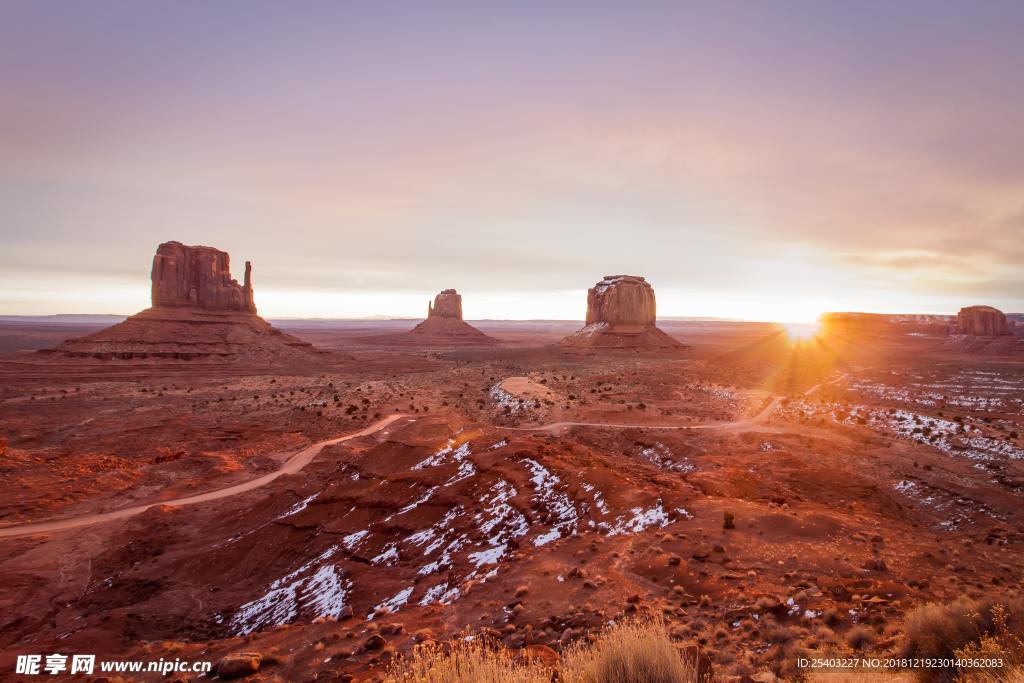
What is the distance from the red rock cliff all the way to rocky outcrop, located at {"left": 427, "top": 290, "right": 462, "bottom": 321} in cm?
6870

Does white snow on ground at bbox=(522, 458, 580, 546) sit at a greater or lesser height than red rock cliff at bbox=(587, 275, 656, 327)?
lesser

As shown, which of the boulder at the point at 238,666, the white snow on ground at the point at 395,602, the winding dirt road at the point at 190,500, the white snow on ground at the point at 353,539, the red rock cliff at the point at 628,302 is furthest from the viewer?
the red rock cliff at the point at 628,302

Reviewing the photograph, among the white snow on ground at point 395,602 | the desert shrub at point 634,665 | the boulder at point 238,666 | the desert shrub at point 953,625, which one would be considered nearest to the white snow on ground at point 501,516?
the white snow on ground at point 395,602

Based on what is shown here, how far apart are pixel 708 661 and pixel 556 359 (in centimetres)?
8045

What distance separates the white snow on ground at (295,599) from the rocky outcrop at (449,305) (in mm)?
155762

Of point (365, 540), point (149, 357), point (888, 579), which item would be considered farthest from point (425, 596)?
point (149, 357)

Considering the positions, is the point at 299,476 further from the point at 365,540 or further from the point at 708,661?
the point at 708,661

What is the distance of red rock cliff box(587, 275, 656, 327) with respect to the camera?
110 metres

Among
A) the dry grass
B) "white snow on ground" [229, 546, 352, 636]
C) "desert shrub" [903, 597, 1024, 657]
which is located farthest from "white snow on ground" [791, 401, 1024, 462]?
"white snow on ground" [229, 546, 352, 636]

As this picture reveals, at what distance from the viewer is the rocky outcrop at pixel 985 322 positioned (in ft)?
354

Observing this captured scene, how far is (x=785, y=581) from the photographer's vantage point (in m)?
9.34

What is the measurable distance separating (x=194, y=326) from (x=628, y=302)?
8843 cm

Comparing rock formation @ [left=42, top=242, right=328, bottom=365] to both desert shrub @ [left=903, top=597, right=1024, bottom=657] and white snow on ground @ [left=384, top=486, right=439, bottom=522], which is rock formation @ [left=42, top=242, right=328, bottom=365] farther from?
desert shrub @ [left=903, top=597, right=1024, bottom=657]

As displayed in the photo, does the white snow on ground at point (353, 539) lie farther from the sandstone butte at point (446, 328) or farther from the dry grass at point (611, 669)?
the sandstone butte at point (446, 328)
